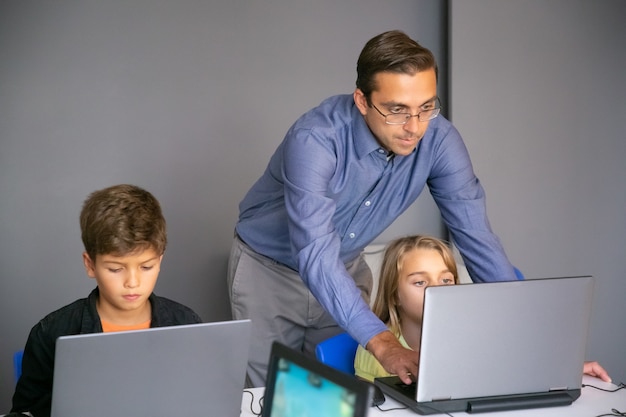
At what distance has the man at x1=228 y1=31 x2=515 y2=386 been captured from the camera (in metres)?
2.29

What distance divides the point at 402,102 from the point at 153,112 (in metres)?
1.70

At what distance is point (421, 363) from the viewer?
1.94 metres

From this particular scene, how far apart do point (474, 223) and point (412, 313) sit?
34 cm

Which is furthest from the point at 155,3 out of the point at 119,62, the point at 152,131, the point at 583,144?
the point at 583,144

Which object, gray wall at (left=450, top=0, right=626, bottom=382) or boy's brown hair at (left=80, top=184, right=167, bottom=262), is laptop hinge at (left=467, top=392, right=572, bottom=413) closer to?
boy's brown hair at (left=80, top=184, right=167, bottom=262)

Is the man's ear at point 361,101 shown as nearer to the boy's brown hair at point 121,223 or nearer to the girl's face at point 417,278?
the girl's face at point 417,278

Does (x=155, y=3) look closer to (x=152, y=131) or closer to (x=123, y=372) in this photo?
(x=152, y=131)

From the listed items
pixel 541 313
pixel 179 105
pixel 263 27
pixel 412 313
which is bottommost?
pixel 412 313

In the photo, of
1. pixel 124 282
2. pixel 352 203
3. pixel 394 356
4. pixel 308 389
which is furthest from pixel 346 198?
pixel 308 389

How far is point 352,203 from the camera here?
8.68 ft

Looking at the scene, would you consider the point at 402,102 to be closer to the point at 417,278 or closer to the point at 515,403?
the point at 417,278

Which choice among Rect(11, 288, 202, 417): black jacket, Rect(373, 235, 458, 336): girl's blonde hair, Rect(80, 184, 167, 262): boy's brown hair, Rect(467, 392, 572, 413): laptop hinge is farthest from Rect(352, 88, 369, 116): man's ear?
Rect(467, 392, 572, 413): laptop hinge

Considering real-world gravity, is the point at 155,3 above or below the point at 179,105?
above

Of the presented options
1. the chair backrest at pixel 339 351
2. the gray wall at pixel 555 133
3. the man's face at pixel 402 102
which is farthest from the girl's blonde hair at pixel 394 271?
the gray wall at pixel 555 133
